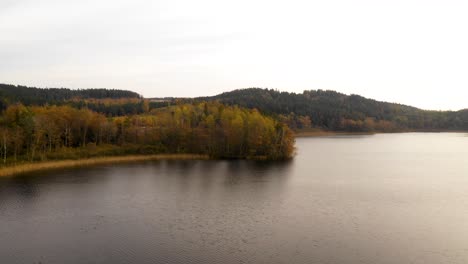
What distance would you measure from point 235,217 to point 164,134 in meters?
47.5

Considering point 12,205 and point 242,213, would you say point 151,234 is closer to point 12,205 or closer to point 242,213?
point 242,213

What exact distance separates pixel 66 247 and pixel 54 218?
24.1 feet

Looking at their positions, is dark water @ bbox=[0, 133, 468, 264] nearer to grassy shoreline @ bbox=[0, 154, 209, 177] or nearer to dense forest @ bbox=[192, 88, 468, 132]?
grassy shoreline @ bbox=[0, 154, 209, 177]

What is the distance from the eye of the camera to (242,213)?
30891mm

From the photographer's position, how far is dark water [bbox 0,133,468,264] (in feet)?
73.8

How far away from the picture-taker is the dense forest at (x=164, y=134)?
→ 211 feet

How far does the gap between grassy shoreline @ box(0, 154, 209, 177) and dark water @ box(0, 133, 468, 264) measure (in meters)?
4.16

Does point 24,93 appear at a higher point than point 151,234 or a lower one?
higher

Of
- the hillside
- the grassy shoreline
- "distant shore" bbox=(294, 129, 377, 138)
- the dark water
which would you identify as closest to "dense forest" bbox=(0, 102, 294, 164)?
the grassy shoreline

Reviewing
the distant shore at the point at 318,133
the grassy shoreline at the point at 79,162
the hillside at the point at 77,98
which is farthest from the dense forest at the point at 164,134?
the distant shore at the point at 318,133

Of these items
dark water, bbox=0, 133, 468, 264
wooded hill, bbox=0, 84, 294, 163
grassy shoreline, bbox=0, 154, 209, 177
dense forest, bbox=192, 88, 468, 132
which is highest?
dense forest, bbox=192, 88, 468, 132

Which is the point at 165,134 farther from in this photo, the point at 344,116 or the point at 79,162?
the point at 344,116

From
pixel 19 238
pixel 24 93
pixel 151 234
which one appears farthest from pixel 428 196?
pixel 24 93

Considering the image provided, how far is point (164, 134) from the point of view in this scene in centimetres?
7494
